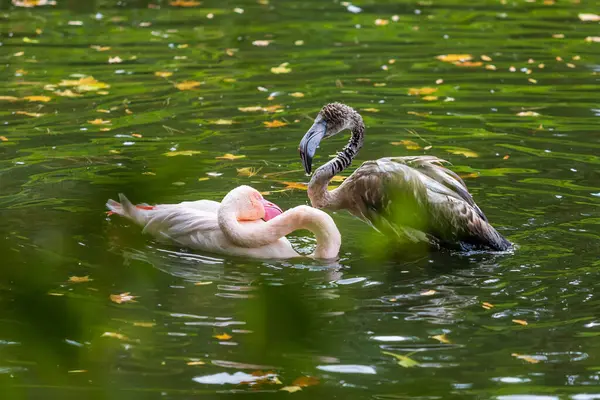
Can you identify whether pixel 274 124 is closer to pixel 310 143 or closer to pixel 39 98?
pixel 39 98

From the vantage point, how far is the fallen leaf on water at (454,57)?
40.7 ft

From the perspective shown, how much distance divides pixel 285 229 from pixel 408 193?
0.88 meters

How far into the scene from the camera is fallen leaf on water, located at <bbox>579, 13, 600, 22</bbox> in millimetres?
14620

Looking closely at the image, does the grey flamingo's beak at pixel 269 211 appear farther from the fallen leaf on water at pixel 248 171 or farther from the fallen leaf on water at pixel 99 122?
the fallen leaf on water at pixel 99 122

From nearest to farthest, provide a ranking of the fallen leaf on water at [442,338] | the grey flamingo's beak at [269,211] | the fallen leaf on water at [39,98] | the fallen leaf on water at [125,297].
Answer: the fallen leaf on water at [125,297]
the fallen leaf on water at [442,338]
the grey flamingo's beak at [269,211]
the fallen leaf on water at [39,98]

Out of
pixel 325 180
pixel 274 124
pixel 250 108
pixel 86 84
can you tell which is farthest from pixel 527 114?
pixel 86 84

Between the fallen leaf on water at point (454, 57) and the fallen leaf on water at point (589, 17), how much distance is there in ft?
9.76

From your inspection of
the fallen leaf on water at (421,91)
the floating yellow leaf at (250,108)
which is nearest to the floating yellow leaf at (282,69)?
the floating yellow leaf at (250,108)

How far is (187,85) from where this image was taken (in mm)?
11328

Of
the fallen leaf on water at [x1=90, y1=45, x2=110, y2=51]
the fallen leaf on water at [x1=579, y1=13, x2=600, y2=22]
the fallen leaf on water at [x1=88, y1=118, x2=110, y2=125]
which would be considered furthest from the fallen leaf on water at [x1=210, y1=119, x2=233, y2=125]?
the fallen leaf on water at [x1=579, y1=13, x2=600, y2=22]

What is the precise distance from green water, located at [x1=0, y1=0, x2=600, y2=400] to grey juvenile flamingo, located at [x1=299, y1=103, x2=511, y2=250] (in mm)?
200

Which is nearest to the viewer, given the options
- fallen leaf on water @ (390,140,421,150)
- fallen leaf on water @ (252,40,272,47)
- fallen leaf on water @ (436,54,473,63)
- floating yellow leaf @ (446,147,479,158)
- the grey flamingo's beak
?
the grey flamingo's beak

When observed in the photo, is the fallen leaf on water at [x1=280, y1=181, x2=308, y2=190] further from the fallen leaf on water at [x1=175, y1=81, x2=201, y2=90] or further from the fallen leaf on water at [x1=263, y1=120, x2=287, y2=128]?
the fallen leaf on water at [x1=175, y1=81, x2=201, y2=90]

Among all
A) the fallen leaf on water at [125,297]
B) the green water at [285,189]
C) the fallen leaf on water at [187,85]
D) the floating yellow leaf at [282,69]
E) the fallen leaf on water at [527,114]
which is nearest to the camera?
the green water at [285,189]
